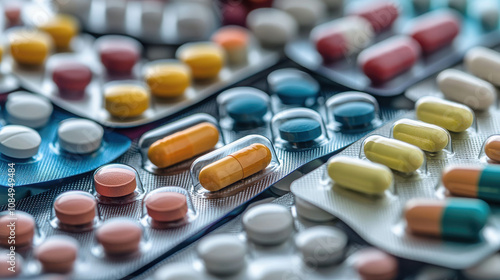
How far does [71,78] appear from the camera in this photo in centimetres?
158

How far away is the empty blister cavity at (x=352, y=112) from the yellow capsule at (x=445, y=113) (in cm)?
10

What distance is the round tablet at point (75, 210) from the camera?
117 cm

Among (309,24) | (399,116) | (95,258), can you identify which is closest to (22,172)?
(95,258)

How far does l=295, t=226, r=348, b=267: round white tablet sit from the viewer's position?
1.06 metres

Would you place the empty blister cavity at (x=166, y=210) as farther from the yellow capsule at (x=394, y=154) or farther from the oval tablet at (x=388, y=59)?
the oval tablet at (x=388, y=59)

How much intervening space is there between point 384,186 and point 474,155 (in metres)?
0.26

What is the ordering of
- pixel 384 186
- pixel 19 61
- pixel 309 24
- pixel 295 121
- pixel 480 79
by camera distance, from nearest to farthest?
pixel 384 186 < pixel 295 121 < pixel 480 79 < pixel 19 61 < pixel 309 24

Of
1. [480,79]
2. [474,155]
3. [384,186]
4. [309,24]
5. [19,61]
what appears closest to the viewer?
[384,186]

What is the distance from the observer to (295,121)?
4.62 feet

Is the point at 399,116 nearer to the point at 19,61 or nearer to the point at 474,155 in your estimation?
the point at 474,155

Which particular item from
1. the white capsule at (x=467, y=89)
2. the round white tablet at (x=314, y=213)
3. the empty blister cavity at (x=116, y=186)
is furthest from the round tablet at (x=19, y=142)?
the white capsule at (x=467, y=89)

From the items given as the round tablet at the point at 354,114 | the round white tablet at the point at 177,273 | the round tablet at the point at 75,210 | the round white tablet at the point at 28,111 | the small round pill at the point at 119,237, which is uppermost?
the round tablet at the point at 354,114

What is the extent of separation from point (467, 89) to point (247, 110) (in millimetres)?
506

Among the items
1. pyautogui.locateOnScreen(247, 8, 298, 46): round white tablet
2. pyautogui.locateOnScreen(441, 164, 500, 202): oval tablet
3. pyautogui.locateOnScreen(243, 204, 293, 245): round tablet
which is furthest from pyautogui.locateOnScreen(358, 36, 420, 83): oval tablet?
pyautogui.locateOnScreen(243, 204, 293, 245): round tablet
